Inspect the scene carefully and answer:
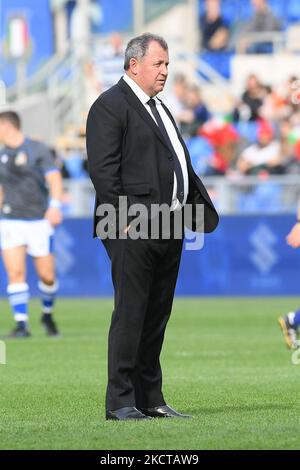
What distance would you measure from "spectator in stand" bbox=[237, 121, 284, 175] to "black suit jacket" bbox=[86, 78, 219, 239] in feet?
50.0

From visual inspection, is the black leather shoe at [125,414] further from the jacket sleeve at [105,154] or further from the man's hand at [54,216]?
the man's hand at [54,216]

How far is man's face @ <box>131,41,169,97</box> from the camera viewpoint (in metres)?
8.68

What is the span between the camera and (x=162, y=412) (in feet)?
29.7

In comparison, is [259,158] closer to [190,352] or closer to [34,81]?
[34,81]

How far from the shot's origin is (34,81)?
30.7m

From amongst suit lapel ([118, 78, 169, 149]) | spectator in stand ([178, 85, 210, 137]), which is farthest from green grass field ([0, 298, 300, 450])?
spectator in stand ([178, 85, 210, 137])

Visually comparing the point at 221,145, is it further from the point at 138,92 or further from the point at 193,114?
the point at 138,92

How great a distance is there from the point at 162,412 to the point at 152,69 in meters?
2.26

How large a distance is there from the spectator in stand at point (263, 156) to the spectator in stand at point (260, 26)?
168 inches

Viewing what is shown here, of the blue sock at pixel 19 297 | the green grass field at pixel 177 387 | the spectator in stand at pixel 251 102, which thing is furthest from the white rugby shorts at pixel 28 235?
the spectator in stand at pixel 251 102

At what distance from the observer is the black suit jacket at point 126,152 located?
28.2ft

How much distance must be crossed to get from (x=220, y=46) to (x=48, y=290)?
13329 millimetres

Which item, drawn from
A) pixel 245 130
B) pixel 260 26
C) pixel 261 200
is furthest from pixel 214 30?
pixel 261 200

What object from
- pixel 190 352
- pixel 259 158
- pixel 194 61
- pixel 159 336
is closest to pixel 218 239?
pixel 259 158
